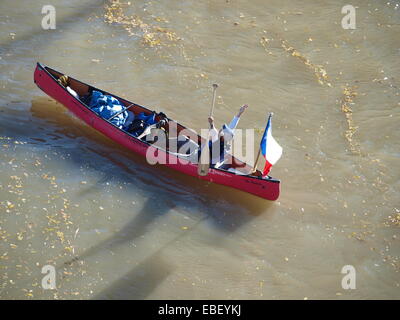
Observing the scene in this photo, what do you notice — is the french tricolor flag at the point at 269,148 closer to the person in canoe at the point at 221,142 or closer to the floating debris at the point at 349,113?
the person in canoe at the point at 221,142

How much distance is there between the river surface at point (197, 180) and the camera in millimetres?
12602

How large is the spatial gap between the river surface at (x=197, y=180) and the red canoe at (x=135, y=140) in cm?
46

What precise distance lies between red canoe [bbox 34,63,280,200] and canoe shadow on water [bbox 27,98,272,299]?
384 mm

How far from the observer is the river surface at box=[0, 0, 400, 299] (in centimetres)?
1260

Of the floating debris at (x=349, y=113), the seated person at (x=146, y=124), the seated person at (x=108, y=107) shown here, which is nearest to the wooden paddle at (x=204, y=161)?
the seated person at (x=146, y=124)

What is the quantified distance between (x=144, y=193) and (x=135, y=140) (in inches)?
57.6

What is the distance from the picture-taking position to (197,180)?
583 inches

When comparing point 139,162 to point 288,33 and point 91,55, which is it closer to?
point 91,55

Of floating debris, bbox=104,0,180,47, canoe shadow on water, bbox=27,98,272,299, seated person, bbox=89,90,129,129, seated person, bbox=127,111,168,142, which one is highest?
floating debris, bbox=104,0,180,47

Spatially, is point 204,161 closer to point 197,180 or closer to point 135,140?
point 197,180

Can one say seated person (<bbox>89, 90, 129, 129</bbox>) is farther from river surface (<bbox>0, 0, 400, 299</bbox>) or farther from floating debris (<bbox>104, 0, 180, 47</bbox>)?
floating debris (<bbox>104, 0, 180, 47</bbox>)

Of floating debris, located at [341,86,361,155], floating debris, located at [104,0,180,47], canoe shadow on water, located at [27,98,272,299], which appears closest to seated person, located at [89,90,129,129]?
canoe shadow on water, located at [27,98,272,299]
